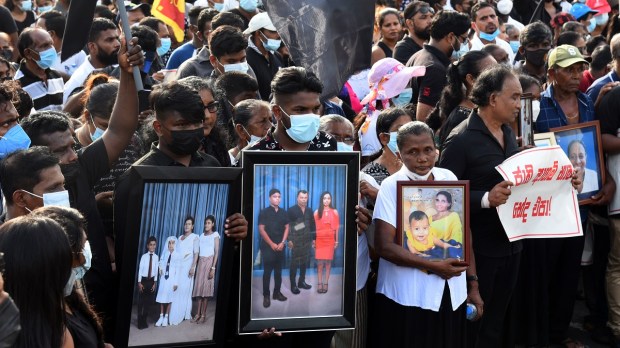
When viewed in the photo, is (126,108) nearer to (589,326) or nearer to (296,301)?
(296,301)

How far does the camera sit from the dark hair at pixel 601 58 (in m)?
8.58

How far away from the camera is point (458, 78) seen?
7055 mm

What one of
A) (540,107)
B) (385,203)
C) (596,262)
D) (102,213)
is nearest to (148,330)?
(102,213)

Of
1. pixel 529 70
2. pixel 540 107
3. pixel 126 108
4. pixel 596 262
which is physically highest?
pixel 529 70

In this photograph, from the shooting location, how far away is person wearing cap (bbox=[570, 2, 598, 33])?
13.5m

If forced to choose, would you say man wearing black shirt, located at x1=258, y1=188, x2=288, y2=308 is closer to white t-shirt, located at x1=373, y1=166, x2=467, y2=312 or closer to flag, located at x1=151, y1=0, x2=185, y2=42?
white t-shirt, located at x1=373, y1=166, x2=467, y2=312

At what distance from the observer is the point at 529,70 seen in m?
8.84

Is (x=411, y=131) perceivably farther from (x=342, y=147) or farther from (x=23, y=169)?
(x=23, y=169)

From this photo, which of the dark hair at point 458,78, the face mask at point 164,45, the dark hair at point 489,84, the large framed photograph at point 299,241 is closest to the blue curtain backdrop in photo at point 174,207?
the large framed photograph at point 299,241

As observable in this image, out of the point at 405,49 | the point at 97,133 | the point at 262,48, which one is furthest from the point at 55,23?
the point at 97,133

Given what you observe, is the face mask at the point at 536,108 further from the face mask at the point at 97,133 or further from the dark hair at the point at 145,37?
the dark hair at the point at 145,37

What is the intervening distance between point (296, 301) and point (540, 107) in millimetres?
3336

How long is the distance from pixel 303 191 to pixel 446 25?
435 cm

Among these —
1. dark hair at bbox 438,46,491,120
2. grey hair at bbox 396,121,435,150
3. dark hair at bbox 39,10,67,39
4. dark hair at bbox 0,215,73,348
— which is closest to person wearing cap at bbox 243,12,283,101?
dark hair at bbox 438,46,491,120
